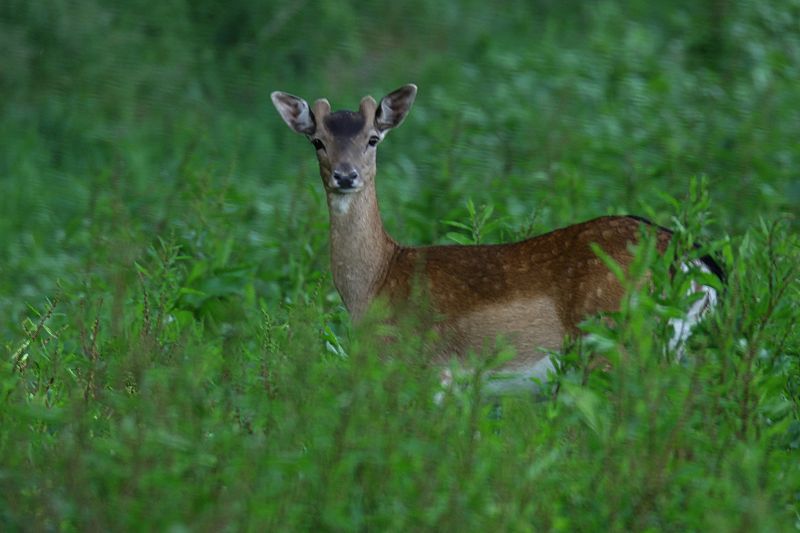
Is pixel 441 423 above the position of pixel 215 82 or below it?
above

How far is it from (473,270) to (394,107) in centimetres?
111

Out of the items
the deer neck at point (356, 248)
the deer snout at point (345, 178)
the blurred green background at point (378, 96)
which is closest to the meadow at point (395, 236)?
the blurred green background at point (378, 96)

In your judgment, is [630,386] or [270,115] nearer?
[630,386]

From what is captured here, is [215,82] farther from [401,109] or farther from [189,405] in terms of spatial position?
[189,405]

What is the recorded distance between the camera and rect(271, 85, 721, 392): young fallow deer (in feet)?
19.8

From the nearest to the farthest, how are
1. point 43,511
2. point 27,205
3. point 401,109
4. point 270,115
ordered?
point 43,511 < point 401,109 < point 27,205 < point 270,115

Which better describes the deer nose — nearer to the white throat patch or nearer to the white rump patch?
the white throat patch

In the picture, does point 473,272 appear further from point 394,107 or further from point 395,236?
point 395,236

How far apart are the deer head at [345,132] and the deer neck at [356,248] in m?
0.07

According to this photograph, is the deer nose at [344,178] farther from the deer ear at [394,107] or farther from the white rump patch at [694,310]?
the white rump patch at [694,310]

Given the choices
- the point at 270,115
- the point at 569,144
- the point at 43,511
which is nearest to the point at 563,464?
the point at 43,511

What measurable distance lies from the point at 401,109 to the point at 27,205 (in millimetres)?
3562

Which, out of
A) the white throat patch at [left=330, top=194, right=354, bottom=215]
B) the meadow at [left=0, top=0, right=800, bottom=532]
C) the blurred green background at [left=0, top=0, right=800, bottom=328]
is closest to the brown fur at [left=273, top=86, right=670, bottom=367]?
the white throat patch at [left=330, top=194, right=354, bottom=215]

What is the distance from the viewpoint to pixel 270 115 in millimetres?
11750
